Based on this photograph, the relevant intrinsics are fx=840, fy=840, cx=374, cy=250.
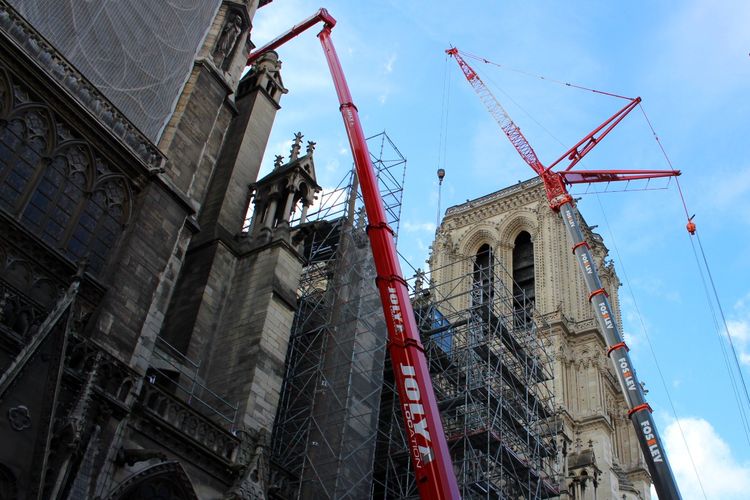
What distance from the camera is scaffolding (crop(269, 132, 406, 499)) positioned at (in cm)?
1917

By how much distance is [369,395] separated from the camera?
20906mm

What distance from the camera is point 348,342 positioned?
21.4 m

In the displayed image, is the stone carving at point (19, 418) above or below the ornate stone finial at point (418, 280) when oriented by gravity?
below

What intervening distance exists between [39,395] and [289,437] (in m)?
9.46

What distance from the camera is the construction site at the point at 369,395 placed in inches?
779

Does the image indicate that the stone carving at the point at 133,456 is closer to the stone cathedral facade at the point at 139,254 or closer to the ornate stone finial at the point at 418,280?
the stone cathedral facade at the point at 139,254

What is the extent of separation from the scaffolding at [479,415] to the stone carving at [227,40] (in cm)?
968

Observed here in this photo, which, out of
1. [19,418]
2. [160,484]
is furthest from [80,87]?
[160,484]

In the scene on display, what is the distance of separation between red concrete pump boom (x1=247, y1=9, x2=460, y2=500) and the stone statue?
3.99 meters

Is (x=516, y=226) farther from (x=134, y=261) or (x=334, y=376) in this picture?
(x=134, y=261)

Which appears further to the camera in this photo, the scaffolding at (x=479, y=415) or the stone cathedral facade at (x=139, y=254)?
the scaffolding at (x=479, y=415)

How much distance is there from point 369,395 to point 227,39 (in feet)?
32.0

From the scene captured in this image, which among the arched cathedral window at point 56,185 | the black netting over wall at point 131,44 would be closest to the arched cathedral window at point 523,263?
the black netting over wall at point 131,44

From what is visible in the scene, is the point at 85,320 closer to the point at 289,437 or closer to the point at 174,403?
the point at 174,403
